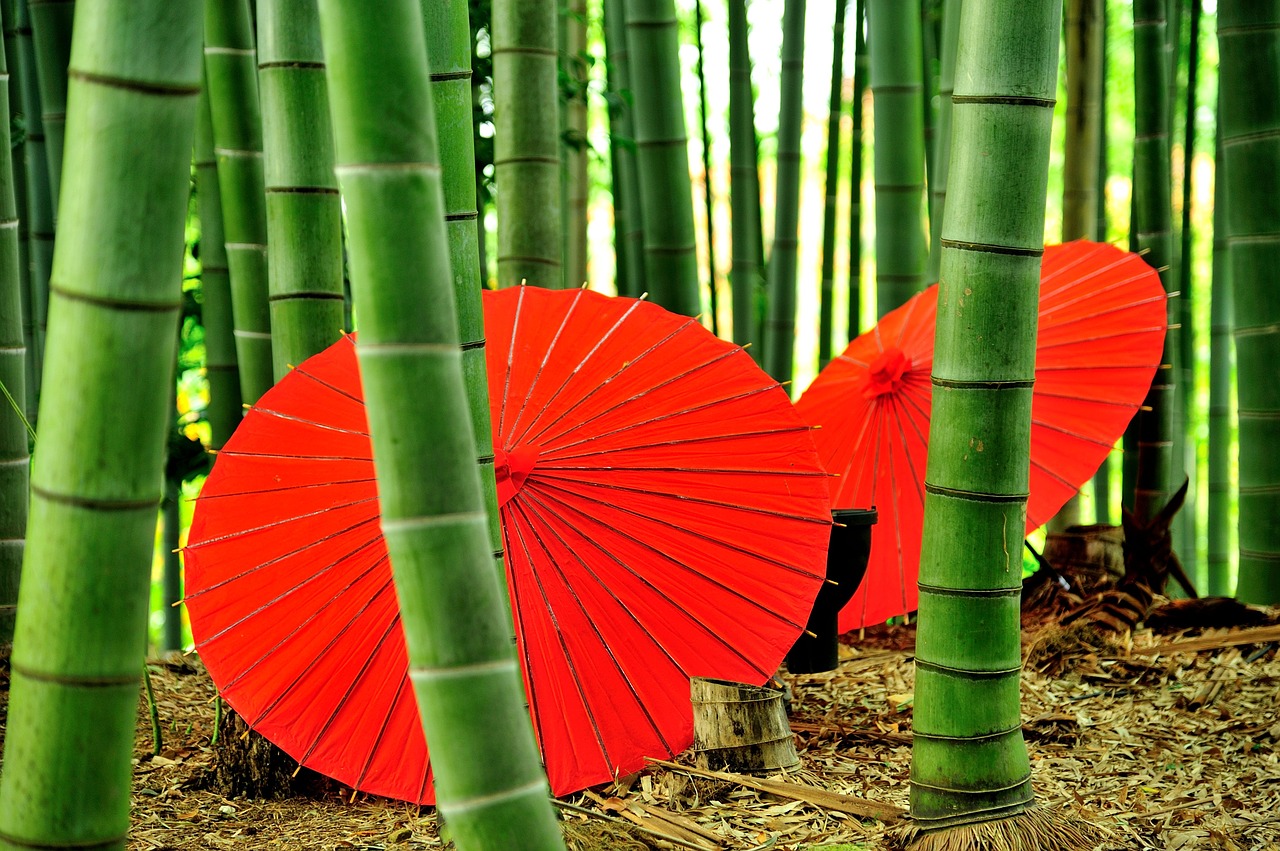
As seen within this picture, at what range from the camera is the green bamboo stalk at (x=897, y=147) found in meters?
3.12

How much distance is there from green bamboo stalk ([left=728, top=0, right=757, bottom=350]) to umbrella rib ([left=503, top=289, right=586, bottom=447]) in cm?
216

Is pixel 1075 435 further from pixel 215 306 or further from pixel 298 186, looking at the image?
pixel 215 306

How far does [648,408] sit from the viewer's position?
2.02 meters

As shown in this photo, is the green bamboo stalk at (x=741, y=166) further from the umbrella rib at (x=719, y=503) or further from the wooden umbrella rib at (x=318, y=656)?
the wooden umbrella rib at (x=318, y=656)

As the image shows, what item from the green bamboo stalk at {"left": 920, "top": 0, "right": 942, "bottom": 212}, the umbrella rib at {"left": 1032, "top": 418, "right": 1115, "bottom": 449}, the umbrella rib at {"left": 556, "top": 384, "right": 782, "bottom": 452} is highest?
the green bamboo stalk at {"left": 920, "top": 0, "right": 942, "bottom": 212}

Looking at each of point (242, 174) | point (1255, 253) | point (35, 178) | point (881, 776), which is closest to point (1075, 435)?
point (1255, 253)

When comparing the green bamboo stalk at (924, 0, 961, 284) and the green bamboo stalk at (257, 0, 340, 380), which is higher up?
the green bamboo stalk at (924, 0, 961, 284)

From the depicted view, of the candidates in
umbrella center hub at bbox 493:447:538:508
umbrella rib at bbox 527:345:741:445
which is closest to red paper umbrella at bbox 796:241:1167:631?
umbrella rib at bbox 527:345:741:445

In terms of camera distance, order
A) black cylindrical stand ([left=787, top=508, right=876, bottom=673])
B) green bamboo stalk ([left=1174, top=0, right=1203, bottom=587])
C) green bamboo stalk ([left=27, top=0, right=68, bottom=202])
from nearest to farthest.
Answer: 1. black cylindrical stand ([left=787, top=508, right=876, bottom=673])
2. green bamboo stalk ([left=27, top=0, right=68, bottom=202])
3. green bamboo stalk ([left=1174, top=0, right=1203, bottom=587])

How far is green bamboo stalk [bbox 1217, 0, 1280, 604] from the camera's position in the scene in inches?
104

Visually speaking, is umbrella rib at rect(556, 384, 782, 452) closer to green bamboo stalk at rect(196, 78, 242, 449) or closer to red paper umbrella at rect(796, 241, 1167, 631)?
red paper umbrella at rect(796, 241, 1167, 631)

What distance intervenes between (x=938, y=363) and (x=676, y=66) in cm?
148

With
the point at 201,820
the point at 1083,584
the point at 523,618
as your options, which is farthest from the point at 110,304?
the point at 1083,584

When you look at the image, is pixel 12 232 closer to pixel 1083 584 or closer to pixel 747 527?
pixel 747 527
